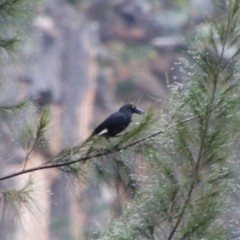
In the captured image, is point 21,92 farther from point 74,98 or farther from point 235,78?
point 235,78

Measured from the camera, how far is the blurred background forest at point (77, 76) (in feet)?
10.2

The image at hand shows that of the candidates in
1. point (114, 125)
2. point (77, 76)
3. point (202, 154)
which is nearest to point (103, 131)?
point (114, 125)

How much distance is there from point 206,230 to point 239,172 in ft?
0.67

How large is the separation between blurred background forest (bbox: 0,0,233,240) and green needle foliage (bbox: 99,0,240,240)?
11 cm

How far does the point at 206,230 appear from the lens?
106 inches

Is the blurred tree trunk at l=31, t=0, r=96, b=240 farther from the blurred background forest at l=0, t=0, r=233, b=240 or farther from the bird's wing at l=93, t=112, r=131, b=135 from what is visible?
the bird's wing at l=93, t=112, r=131, b=135

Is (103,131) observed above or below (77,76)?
below

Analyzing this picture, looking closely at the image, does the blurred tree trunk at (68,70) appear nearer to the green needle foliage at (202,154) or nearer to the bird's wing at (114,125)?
the bird's wing at (114,125)

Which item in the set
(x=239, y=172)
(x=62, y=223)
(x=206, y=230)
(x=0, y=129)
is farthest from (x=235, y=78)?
(x=62, y=223)

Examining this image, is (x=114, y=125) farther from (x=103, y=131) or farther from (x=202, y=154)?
(x=202, y=154)

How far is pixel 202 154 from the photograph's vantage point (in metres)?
2.70

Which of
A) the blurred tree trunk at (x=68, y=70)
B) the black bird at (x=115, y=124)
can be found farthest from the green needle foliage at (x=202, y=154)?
the blurred tree trunk at (x=68, y=70)

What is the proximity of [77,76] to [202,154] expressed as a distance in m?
10.4

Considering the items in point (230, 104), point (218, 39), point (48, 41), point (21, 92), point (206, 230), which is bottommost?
point (206, 230)
